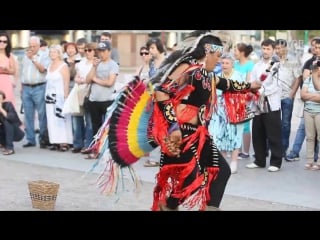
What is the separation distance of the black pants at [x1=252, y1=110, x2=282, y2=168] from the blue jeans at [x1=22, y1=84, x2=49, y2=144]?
3.35 m

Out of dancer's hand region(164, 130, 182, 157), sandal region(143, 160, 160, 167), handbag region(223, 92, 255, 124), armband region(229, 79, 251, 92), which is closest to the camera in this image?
dancer's hand region(164, 130, 182, 157)

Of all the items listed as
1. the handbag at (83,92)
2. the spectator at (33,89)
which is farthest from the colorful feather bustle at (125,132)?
the spectator at (33,89)

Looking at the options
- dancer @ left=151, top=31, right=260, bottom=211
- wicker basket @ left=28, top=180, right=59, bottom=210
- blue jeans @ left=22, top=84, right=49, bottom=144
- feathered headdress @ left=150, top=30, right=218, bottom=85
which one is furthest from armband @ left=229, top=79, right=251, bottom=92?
blue jeans @ left=22, top=84, right=49, bottom=144

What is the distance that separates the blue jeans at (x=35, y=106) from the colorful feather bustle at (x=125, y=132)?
4.59 meters

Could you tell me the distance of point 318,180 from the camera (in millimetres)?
7152

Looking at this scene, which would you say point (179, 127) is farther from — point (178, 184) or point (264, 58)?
point (264, 58)

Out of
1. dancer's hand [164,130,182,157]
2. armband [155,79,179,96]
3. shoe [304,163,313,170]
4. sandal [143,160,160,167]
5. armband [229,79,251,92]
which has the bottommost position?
sandal [143,160,160,167]

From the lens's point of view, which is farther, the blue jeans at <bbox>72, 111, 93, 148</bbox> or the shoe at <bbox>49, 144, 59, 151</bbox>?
the shoe at <bbox>49, 144, 59, 151</bbox>

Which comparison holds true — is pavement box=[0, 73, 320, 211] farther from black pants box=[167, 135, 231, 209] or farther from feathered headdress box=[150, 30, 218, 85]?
feathered headdress box=[150, 30, 218, 85]

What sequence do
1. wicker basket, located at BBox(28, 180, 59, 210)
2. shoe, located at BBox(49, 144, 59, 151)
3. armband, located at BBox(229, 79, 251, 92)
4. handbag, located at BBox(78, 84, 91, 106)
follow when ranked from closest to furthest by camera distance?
armband, located at BBox(229, 79, 251, 92) < wicker basket, located at BBox(28, 180, 59, 210) < handbag, located at BBox(78, 84, 91, 106) < shoe, located at BBox(49, 144, 59, 151)

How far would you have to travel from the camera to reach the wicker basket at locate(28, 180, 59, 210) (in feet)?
18.4

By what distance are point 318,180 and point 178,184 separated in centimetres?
296

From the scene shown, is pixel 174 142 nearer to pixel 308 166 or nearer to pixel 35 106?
pixel 308 166
